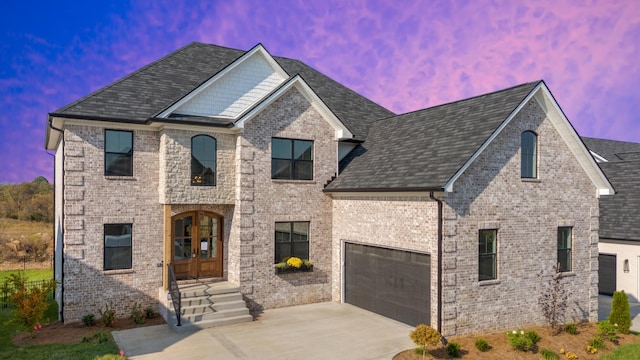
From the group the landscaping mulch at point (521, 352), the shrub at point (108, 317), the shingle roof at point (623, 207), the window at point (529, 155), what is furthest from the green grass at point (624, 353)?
the shrub at point (108, 317)

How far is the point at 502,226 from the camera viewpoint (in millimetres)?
13883

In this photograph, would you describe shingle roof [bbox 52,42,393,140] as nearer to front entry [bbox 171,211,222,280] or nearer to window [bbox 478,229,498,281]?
front entry [bbox 171,211,222,280]

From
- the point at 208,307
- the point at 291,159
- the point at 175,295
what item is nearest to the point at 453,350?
the point at 208,307

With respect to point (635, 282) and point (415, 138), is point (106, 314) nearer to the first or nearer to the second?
point (415, 138)

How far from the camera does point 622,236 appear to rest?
19.8 metres

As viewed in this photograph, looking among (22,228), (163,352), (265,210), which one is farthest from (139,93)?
(22,228)

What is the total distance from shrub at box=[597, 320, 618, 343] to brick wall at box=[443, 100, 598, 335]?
139 cm

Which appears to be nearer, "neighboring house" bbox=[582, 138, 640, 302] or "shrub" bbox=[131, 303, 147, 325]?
"shrub" bbox=[131, 303, 147, 325]

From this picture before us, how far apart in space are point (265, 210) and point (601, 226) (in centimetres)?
1582

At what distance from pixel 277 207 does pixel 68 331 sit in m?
7.56

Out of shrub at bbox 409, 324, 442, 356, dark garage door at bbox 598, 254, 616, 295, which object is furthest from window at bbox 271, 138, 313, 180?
dark garage door at bbox 598, 254, 616, 295

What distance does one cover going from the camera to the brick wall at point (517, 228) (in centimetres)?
1304

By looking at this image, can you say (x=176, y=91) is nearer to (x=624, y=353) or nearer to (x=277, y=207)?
(x=277, y=207)

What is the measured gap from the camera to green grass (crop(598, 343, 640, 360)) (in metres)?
12.4
